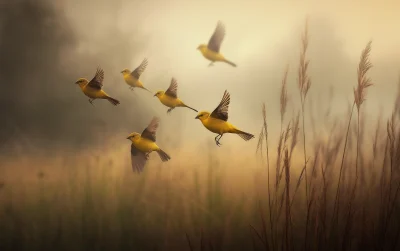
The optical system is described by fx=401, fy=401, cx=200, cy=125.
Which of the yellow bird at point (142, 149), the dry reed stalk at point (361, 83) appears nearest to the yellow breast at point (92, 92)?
the yellow bird at point (142, 149)

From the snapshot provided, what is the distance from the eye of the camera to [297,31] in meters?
1.87

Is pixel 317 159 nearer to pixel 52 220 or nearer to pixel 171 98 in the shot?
pixel 171 98

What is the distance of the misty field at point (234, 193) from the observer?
6.04 ft

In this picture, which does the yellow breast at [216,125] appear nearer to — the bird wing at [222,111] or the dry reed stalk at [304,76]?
the bird wing at [222,111]

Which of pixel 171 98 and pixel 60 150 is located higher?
pixel 171 98

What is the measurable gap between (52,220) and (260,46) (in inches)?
49.4

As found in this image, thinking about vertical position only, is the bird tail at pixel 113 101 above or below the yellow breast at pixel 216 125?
above

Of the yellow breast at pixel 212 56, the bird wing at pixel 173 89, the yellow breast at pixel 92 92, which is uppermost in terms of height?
the yellow breast at pixel 212 56

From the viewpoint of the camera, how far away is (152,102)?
1863 mm

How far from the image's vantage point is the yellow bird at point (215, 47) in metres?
1.86

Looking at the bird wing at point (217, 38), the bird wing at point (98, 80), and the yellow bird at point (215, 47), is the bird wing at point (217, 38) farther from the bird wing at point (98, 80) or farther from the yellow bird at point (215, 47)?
the bird wing at point (98, 80)

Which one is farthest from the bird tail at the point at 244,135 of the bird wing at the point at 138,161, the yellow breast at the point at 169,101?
the bird wing at the point at 138,161

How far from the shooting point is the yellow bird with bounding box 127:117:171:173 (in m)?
1.84

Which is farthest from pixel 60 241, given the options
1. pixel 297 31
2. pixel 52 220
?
pixel 297 31
